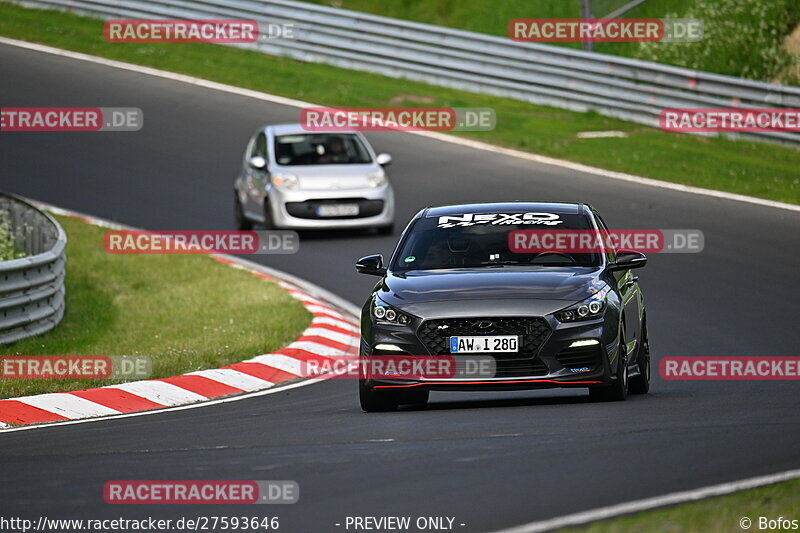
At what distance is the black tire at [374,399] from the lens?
36.3 feet

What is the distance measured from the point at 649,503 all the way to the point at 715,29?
26.1 meters

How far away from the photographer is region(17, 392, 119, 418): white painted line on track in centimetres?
1195

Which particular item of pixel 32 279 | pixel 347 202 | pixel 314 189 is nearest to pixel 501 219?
pixel 32 279

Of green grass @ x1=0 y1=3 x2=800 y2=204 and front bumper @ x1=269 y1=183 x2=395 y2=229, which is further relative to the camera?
green grass @ x1=0 y1=3 x2=800 y2=204

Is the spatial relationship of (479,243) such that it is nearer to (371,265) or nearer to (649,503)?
(371,265)

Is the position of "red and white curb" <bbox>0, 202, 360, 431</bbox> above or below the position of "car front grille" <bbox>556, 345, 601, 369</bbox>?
below

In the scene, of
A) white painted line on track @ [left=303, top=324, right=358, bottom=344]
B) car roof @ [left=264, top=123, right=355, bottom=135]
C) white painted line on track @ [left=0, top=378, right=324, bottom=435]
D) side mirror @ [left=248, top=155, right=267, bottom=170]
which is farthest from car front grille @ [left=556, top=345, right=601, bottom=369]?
car roof @ [left=264, top=123, right=355, bottom=135]

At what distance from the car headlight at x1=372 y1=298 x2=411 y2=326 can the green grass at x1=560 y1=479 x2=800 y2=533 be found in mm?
3914

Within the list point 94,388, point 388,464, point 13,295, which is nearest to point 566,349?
point 388,464

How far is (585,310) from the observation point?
10695 mm

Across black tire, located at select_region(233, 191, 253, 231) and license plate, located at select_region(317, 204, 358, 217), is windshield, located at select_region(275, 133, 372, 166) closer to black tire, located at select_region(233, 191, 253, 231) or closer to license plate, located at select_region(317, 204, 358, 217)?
black tire, located at select_region(233, 191, 253, 231)

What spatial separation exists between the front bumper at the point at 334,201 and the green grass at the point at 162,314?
4.97ft

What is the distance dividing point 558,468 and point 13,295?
864cm

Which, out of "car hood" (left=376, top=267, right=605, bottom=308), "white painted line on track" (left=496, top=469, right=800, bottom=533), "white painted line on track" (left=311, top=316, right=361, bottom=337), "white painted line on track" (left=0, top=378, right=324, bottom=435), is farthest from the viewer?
"white painted line on track" (left=311, top=316, right=361, bottom=337)
